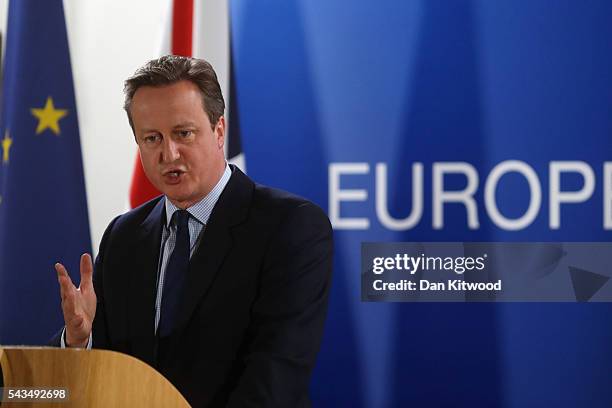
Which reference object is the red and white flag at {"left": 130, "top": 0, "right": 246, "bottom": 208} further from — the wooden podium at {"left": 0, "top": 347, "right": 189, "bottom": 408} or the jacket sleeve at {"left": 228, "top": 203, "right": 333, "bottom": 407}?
the wooden podium at {"left": 0, "top": 347, "right": 189, "bottom": 408}

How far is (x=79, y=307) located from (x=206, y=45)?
4.35 feet

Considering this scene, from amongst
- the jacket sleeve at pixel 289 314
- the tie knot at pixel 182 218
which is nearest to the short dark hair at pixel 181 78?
the tie knot at pixel 182 218

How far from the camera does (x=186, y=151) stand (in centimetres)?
206

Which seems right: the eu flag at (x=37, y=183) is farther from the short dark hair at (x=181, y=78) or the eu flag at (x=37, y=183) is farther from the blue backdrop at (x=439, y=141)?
the short dark hair at (x=181, y=78)

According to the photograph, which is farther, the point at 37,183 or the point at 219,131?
the point at 37,183

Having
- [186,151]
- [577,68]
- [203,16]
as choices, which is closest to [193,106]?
[186,151]

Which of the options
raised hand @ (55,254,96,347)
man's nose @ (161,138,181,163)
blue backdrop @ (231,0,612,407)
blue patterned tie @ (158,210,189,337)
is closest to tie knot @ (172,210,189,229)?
blue patterned tie @ (158,210,189,337)

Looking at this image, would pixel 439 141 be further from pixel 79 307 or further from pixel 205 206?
pixel 79 307

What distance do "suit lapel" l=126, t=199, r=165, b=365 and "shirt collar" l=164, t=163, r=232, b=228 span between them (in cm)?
5

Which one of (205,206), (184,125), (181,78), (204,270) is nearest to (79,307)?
(204,270)

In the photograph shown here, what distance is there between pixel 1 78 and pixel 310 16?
1.24m

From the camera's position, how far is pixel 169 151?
2043 millimetres

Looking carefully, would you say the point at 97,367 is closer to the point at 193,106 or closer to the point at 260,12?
the point at 193,106

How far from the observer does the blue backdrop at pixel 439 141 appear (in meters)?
2.60
